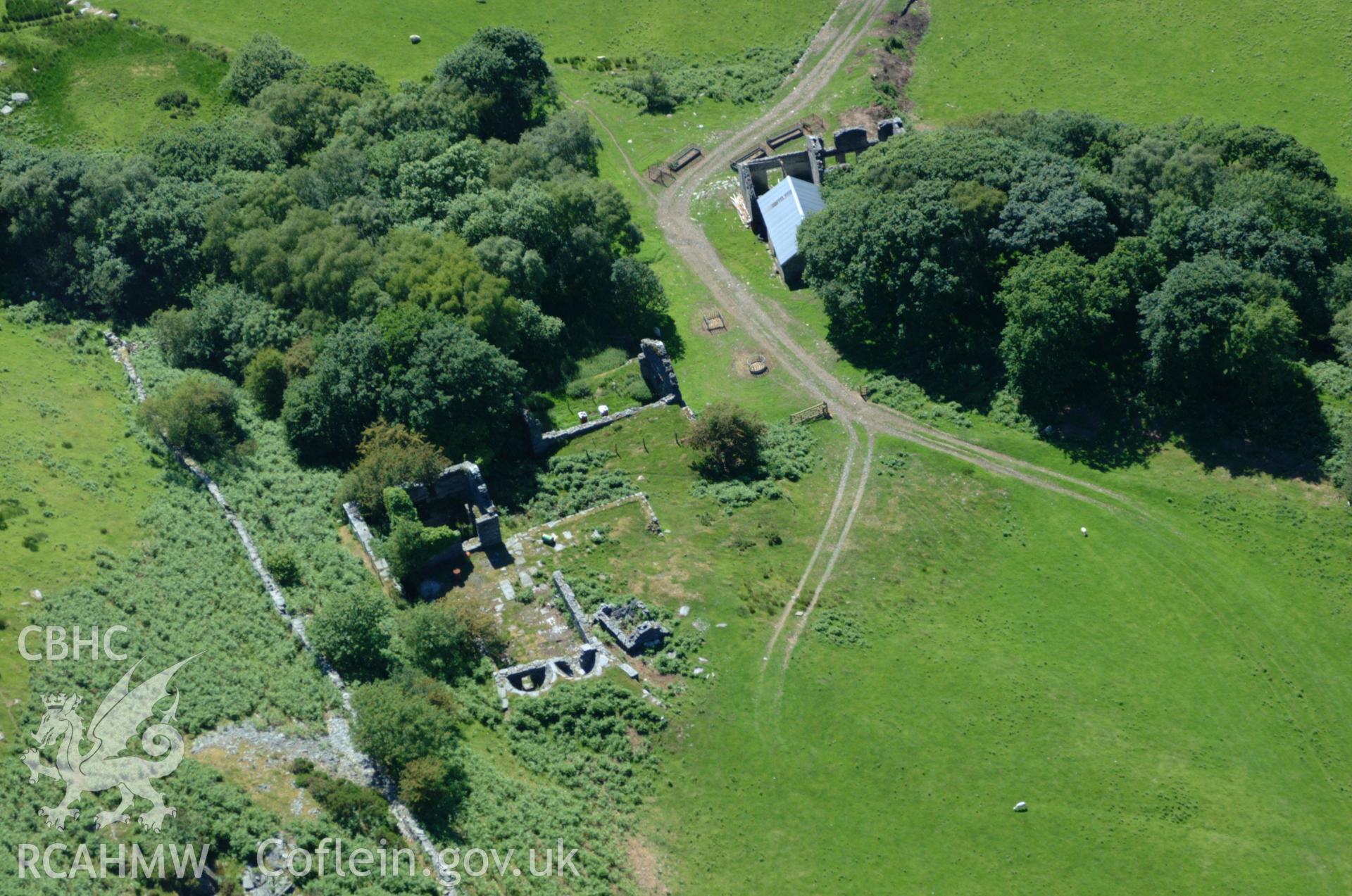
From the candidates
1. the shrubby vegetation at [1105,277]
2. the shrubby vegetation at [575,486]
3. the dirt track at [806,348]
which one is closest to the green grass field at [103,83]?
the dirt track at [806,348]

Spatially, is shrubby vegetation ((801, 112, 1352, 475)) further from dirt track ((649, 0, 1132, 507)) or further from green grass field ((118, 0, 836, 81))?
green grass field ((118, 0, 836, 81))

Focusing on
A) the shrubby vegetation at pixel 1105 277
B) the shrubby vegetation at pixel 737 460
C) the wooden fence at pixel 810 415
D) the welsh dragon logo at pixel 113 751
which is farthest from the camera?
the wooden fence at pixel 810 415

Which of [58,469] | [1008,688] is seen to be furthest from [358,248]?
[1008,688]

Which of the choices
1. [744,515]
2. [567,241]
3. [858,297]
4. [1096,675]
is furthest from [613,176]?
[1096,675]

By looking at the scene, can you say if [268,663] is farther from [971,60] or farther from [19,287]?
[971,60]

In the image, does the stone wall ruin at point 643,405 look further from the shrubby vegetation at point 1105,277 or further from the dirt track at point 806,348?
the shrubby vegetation at point 1105,277

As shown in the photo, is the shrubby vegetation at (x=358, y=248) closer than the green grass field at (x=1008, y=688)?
No
